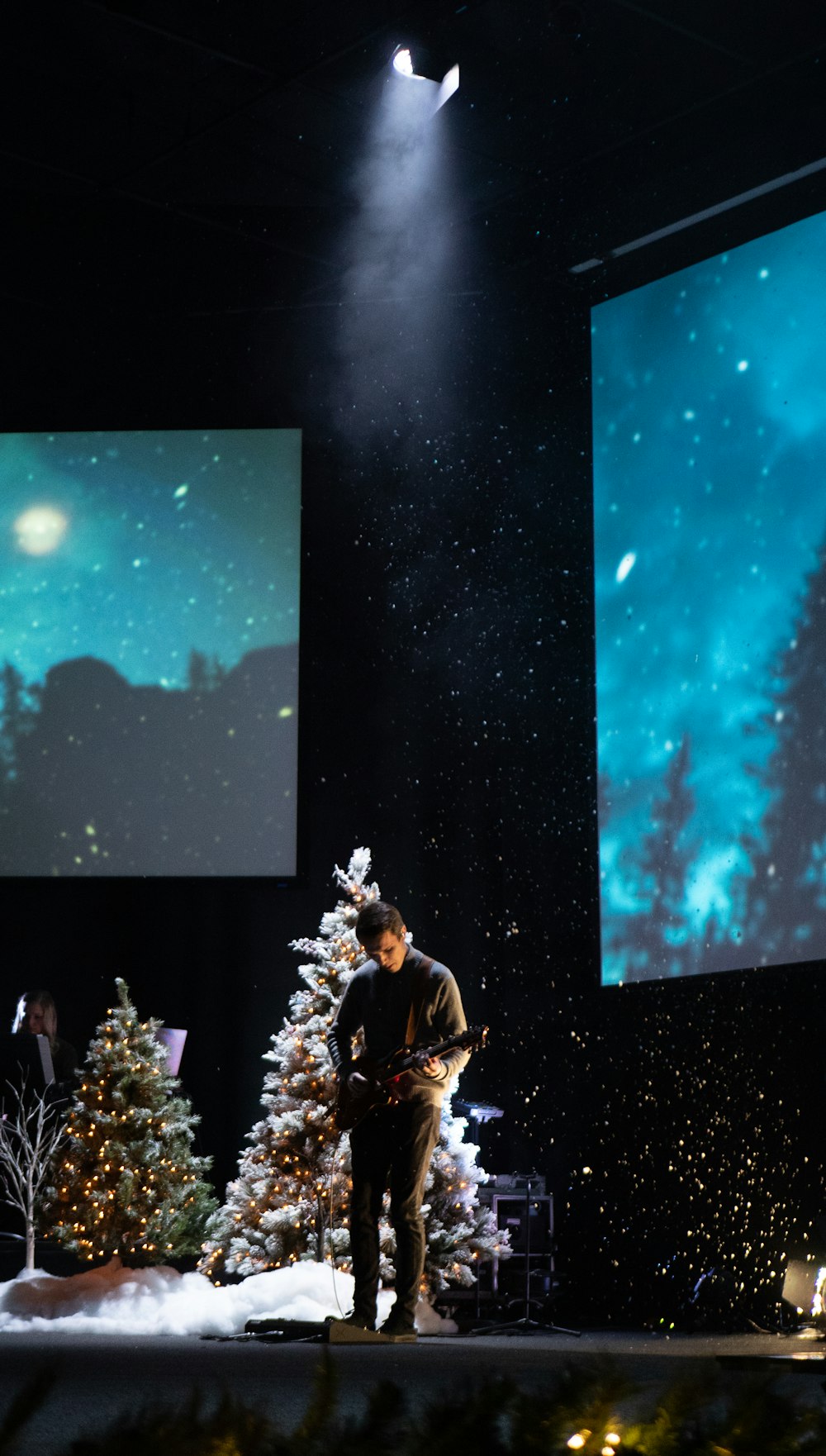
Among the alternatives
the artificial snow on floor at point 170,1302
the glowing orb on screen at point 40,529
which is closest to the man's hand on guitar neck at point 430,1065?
the artificial snow on floor at point 170,1302

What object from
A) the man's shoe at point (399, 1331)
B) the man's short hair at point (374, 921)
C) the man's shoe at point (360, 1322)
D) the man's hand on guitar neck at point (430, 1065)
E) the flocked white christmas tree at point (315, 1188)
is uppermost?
the man's short hair at point (374, 921)

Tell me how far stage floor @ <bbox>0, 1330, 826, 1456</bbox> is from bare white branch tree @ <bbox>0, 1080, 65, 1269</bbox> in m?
1.57

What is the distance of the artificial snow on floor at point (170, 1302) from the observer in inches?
226

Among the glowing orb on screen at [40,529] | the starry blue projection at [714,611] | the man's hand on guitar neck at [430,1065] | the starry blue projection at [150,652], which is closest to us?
the man's hand on guitar neck at [430,1065]

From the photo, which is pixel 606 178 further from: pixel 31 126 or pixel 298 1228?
pixel 298 1228

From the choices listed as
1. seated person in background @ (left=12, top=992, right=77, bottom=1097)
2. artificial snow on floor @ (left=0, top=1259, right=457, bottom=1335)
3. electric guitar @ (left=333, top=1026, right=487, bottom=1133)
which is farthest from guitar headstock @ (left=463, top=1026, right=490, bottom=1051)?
seated person in background @ (left=12, top=992, right=77, bottom=1097)

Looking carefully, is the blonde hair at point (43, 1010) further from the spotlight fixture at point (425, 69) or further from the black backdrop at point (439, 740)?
the spotlight fixture at point (425, 69)

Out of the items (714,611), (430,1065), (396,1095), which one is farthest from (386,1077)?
(714,611)

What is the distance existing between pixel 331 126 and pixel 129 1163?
17.5ft

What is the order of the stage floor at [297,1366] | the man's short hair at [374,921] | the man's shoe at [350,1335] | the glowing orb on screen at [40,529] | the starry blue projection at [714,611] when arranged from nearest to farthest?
the stage floor at [297,1366]
the man's shoe at [350,1335]
the man's short hair at [374,921]
the starry blue projection at [714,611]
the glowing orb on screen at [40,529]

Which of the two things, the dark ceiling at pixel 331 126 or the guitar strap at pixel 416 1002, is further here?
the dark ceiling at pixel 331 126

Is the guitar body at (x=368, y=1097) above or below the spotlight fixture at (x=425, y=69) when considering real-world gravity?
below

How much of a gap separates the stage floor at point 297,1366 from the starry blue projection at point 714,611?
183 cm

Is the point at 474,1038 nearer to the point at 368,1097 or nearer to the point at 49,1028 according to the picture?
the point at 368,1097
